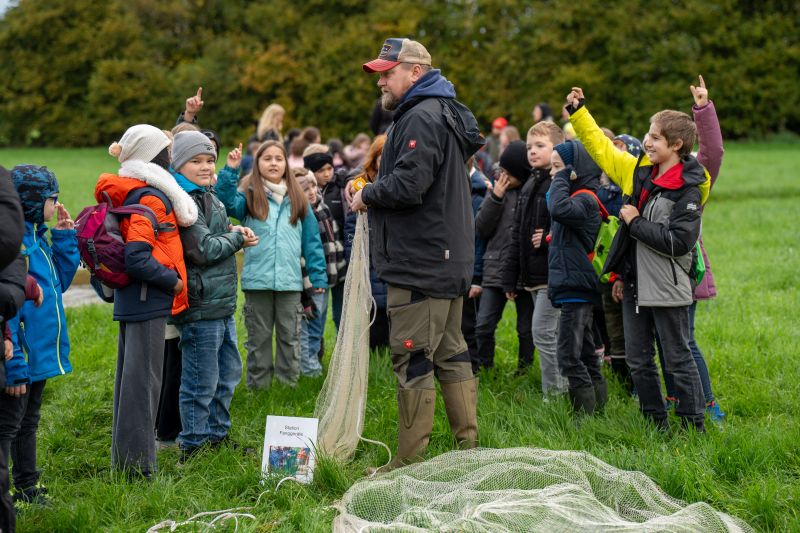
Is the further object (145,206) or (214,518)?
(145,206)

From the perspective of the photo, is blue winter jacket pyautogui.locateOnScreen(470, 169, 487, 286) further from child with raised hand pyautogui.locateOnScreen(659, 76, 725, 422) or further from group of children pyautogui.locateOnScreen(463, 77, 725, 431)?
child with raised hand pyautogui.locateOnScreen(659, 76, 725, 422)

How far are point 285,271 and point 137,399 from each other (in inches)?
78.8

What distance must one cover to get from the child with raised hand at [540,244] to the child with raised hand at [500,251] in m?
0.21

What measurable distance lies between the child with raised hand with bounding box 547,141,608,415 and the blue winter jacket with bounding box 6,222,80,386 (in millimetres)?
3105

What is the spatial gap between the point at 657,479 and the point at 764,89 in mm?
35330

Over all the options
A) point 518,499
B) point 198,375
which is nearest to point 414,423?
point 518,499

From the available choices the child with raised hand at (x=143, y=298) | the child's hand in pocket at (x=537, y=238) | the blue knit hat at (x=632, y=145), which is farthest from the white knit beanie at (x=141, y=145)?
the blue knit hat at (x=632, y=145)

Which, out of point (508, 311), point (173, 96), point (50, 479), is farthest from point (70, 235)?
point (173, 96)

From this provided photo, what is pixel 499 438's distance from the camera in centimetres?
545

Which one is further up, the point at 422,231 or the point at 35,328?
the point at 422,231

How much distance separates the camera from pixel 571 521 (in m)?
3.99

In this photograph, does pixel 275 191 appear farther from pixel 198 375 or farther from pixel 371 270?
pixel 198 375

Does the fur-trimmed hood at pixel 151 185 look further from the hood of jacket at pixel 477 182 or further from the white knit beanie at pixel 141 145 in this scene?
the hood of jacket at pixel 477 182

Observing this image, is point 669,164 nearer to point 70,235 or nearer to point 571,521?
point 571,521
